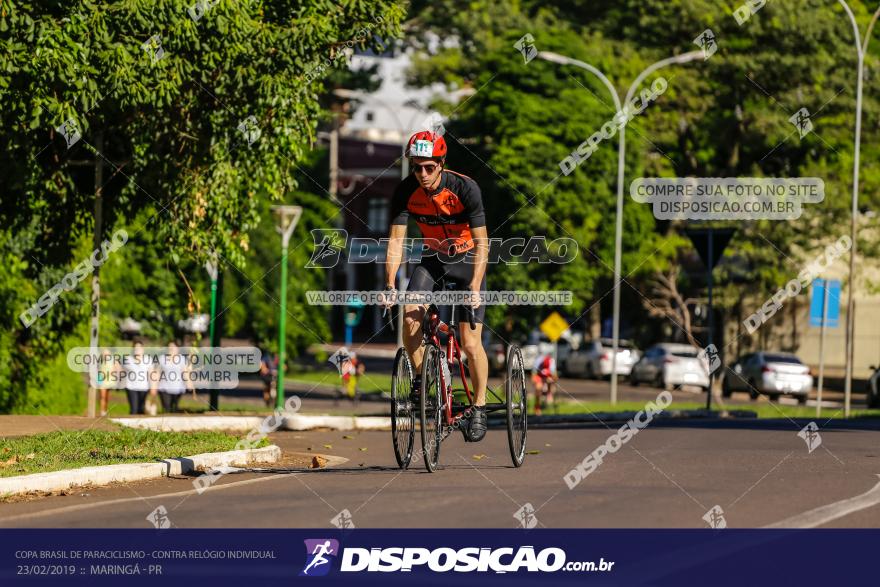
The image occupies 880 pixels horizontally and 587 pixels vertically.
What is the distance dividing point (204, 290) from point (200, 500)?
3117 cm

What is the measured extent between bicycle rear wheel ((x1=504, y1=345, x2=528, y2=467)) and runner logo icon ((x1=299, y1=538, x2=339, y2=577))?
3.63m

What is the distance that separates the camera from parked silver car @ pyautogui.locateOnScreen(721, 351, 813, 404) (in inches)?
1666

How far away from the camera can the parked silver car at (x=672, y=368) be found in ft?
155

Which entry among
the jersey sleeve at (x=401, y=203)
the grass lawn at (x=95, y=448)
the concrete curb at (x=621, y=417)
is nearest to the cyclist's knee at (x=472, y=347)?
the jersey sleeve at (x=401, y=203)

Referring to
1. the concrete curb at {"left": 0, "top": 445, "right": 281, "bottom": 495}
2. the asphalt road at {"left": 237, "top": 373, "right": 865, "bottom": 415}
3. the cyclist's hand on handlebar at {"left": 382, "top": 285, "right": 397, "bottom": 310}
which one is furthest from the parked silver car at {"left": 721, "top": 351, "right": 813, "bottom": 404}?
the cyclist's hand on handlebar at {"left": 382, "top": 285, "right": 397, "bottom": 310}

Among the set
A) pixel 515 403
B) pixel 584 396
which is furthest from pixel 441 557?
pixel 584 396

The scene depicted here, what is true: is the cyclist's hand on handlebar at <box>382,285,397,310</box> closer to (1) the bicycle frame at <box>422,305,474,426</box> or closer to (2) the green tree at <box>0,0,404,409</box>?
(1) the bicycle frame at <box>422,305,474,426</box>

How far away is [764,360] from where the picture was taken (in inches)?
1710

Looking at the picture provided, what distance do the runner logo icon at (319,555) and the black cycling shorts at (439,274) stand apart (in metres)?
3.23

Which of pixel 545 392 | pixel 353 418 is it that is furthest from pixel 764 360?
pixel 353 418

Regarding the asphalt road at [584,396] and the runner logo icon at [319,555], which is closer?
the runner logo icon at [319,555]

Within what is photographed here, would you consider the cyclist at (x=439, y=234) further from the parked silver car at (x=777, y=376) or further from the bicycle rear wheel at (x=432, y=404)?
the parked silver car at (x=777, y=376)

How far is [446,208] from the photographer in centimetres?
1024

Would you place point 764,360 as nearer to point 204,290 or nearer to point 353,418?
point 204,290
